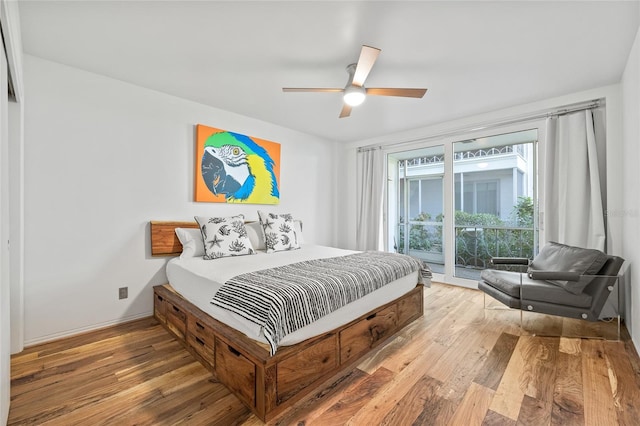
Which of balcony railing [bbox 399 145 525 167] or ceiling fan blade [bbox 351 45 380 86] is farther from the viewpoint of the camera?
balcony railing [bbox 399 145 525 167]

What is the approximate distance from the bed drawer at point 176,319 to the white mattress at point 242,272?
0.13m

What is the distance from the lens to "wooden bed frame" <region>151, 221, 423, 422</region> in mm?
1538

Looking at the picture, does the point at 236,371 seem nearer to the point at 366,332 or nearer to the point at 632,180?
the point at 366,332

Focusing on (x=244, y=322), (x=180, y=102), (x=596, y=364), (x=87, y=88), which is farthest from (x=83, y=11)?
(x=596, y=364)

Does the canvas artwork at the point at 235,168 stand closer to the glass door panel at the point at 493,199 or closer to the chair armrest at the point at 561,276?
the glass door panel at the point at 493,199

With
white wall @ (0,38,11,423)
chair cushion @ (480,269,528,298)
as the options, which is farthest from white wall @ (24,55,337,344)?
chair cushion @ (480,269,528,298)

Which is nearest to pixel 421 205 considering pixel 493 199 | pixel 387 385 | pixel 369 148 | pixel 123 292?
pixel 493 199

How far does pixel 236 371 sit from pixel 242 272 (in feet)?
2.30

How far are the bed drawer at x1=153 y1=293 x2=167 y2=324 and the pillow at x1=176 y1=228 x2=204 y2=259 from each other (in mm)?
468

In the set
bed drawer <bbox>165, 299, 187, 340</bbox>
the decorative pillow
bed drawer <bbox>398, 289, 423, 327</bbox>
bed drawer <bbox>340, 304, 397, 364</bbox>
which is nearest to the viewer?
bed drawer <bbox>340, 304, 397, 364</bbox>

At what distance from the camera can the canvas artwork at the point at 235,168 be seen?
11.1 ft

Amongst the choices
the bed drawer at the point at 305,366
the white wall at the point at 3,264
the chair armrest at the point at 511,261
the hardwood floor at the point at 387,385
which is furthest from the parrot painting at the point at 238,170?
the chair armrest at the point at 511,261

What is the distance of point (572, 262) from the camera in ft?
8.52

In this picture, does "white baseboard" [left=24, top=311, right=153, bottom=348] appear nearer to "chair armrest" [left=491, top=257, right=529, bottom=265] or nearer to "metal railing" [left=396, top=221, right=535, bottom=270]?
"chair armrest" [left=491, top=257, right=529, bottom=265]
